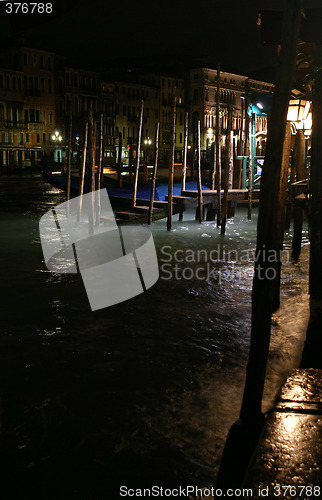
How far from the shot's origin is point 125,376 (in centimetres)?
448

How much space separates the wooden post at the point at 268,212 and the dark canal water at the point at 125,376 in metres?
0.59

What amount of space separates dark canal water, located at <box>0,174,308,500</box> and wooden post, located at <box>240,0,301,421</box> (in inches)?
23.4

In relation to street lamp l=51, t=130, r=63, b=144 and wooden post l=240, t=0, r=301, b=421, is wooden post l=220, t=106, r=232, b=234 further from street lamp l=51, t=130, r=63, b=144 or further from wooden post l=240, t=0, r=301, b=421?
street lamp l=51, t=130, r=63, b=144

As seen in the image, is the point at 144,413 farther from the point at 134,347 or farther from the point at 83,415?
the point at 134,347

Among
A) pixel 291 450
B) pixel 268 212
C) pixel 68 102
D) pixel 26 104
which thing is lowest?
pixel 291 450

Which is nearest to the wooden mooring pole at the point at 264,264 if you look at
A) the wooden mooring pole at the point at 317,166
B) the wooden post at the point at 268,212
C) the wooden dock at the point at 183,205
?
the wooden post at the point at 268,212

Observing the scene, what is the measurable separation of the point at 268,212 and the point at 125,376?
87.6 inches

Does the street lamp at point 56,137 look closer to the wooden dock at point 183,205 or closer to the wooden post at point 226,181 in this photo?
the wooden dock at point 183,205

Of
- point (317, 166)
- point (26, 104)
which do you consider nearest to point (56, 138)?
point (26, 104)

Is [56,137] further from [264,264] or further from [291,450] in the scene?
[291,450]

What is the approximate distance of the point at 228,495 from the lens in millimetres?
2826

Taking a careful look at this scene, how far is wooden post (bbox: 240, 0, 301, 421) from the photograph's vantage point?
279 centimetres

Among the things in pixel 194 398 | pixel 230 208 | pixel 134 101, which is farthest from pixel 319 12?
pixel 134 101

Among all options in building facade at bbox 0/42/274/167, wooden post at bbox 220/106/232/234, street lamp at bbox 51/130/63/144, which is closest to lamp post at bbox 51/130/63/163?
street lamp at bbox 51/130/63/144
